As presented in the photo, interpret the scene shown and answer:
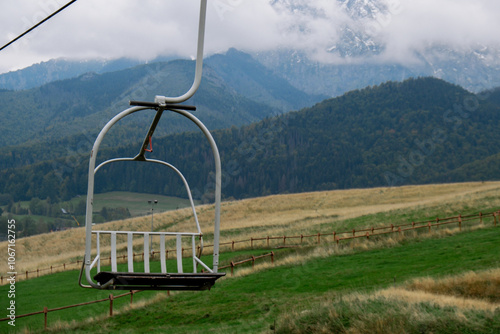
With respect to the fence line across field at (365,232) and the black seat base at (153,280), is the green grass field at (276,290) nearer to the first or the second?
the fence line across field at (365,232)

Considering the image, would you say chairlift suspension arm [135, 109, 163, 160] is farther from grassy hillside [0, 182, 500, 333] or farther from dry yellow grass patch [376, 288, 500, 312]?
dry yellow grass patch [376, 288, 500, 312]

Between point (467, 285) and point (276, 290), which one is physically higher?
point (467, 285)

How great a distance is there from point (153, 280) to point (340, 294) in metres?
12.7

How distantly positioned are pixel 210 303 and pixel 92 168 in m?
15.7

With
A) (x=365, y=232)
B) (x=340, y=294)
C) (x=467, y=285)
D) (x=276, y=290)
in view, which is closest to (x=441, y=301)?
(x=467, y=285)

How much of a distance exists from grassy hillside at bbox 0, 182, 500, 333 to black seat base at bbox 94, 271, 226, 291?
6.13 m

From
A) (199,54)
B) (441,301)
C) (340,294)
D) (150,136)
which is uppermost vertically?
(199,54)

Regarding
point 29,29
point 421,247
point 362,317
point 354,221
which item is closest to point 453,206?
point 354,221

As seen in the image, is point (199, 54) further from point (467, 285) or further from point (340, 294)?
point (340, 294)

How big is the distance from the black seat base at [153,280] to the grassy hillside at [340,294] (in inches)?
241

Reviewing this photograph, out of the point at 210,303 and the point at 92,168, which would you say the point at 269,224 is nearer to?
the point at 210,303

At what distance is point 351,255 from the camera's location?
33.0 m

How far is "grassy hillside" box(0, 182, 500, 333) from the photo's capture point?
15102mm

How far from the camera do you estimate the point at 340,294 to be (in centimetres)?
2155
